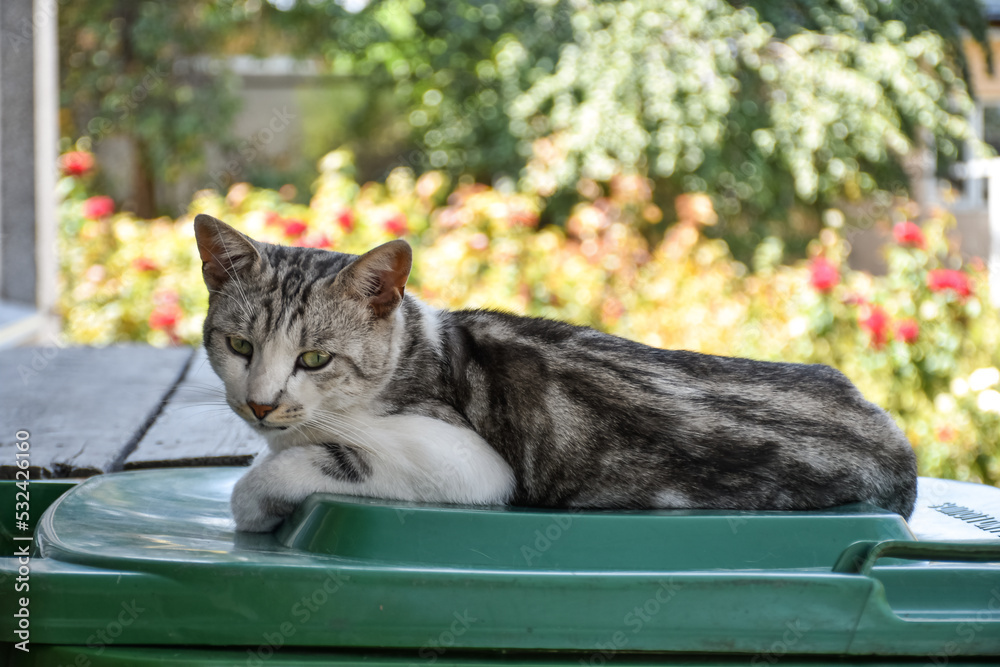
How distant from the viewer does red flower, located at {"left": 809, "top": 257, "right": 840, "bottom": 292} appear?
15.1 ft

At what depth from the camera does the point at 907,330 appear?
4.25 metres

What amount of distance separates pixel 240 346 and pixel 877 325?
3457 millimetres

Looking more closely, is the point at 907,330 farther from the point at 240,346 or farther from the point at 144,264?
the point at 144,264

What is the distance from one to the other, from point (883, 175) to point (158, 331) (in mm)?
6326

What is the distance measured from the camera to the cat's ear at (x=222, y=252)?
1.72 metres

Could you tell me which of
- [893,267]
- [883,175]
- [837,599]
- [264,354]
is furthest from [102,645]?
[883,175]

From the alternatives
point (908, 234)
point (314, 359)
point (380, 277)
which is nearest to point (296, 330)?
point (314, 359)

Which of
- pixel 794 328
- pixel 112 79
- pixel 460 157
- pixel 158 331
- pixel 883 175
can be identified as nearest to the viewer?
pixel 794 328

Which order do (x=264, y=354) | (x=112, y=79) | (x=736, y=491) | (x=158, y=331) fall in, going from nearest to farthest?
1. (x=736, y=491)
2. (x=264, y=354)
3. (x=158, y=331)
4. (x=112, y=79)

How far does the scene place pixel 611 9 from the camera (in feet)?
24.4

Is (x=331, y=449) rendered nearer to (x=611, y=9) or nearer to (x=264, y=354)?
(x=264, y=354)

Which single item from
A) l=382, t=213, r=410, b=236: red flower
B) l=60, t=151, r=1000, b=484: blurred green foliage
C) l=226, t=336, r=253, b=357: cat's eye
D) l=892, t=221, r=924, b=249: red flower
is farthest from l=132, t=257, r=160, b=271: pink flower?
l=892, t=221, r=924, b=249: red flower

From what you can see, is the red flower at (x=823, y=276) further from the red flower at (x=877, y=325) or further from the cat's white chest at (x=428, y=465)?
the cat's white chest at (x=428, y=465)

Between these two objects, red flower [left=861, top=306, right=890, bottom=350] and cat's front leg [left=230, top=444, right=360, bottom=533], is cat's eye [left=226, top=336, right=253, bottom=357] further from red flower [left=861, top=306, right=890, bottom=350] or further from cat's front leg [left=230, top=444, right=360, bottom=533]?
red flower [left=861, top=306, right=890, bottom=350]
